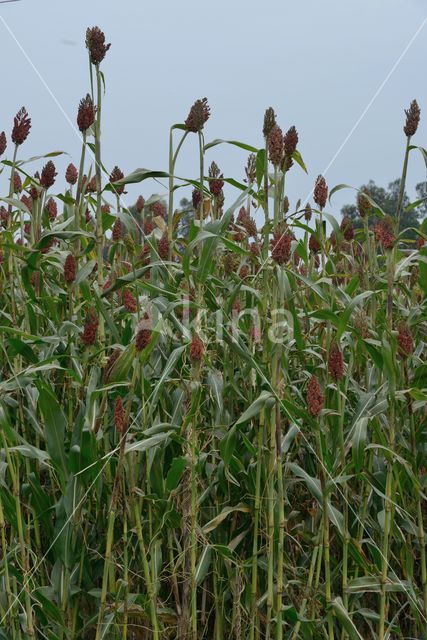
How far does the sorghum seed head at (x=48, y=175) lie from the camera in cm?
252

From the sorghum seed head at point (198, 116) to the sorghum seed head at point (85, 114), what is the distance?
0.86 ft

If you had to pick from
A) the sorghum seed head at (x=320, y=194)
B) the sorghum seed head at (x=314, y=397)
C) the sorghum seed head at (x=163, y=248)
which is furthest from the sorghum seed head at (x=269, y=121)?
the sorghum seed head at (x=314, y=397)

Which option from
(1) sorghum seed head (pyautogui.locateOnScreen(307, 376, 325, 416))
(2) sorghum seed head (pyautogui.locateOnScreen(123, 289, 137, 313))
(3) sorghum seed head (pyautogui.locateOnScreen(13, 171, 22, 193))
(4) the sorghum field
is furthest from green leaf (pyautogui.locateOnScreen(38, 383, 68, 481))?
(3) sorghum seed head (pyautogui.locateOnScreen(13, 171, 22, 193))

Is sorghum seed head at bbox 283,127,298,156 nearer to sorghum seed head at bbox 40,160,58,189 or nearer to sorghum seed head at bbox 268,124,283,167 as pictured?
sorghum seed head at bbox 268,124,283,167

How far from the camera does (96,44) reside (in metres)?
2.35

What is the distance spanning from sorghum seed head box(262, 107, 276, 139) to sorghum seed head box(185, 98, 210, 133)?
19cm

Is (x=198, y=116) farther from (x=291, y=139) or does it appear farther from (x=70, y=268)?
(x=70, y=268)

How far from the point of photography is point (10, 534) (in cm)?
259

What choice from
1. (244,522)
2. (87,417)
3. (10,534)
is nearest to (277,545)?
(244,522)

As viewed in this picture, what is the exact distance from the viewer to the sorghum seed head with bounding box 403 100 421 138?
233cm

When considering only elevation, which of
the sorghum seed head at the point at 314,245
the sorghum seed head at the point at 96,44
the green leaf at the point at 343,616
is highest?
the sorghum seed head at the point at 96,44

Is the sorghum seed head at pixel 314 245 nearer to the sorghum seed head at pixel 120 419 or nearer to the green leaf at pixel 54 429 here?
the green leaf at pixel 54 429

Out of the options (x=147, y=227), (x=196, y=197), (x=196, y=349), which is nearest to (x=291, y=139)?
(x=196, y=197)

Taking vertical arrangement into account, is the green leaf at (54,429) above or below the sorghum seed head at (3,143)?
below
